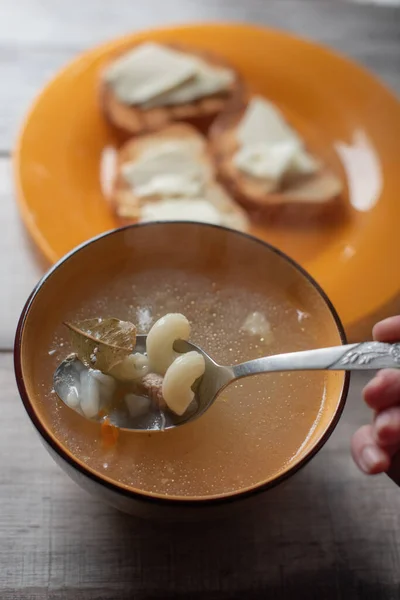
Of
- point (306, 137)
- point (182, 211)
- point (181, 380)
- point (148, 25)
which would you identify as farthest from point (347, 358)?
point (148, 25)

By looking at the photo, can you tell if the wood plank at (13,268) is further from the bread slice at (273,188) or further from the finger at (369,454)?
the finger at (369,454)

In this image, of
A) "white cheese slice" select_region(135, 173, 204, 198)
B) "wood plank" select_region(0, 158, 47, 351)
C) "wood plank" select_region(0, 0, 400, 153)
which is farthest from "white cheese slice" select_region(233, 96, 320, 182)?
"wood plank" select_region(0, 158, 47, 351)

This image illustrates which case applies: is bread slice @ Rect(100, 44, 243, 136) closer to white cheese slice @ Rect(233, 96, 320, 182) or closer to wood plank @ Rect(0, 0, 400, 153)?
white cheese slice @ Rect(233, 96, 320, 182)

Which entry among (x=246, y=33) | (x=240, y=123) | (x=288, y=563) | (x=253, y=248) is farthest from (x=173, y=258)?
(x=246, y=33)

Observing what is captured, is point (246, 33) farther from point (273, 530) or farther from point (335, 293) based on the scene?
point (273, 530)

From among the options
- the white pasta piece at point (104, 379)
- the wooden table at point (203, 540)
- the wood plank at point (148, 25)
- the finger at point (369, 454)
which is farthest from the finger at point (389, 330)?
the wood plank at point (148, 25)

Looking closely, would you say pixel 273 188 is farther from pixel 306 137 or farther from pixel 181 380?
pixel 181 380
